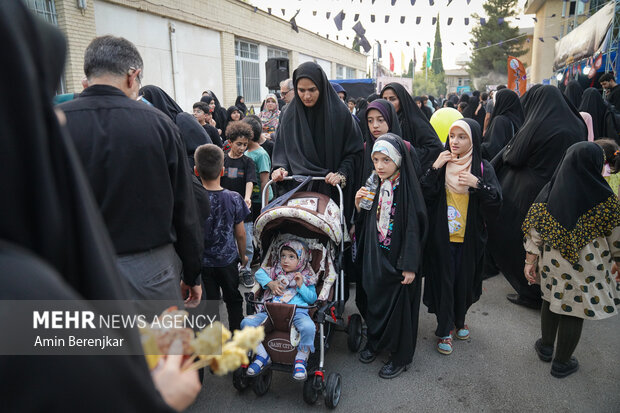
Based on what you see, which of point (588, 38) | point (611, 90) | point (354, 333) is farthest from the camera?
point (588, 38)

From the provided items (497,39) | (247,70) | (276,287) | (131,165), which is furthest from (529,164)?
(497,39)

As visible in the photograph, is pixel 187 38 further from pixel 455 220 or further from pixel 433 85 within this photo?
pixel 433 85

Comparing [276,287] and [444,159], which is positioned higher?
[444,159]

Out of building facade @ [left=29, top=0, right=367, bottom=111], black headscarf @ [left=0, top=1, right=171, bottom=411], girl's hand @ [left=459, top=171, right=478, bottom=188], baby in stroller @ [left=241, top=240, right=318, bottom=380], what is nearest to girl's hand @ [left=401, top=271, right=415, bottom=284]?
baby in stroller @ [left=241, top=240, right=318, bottom=380]

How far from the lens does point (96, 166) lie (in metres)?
1.90

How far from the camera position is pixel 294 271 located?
338cm

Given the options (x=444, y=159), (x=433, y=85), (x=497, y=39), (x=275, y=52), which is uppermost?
(x=497, y=39)

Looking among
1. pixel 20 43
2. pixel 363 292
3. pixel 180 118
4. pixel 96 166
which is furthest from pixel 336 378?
pixel 180 118

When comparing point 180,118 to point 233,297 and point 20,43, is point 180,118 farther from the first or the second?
point 20,43

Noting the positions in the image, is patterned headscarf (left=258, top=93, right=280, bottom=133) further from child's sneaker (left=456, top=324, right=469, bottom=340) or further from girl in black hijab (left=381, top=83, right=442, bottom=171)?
child's sneaker (left=456, top=324, right=469, bottom=340)

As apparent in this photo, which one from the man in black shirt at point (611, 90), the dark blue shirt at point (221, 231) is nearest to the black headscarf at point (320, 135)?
the dark blue shirt at point (221, 231)

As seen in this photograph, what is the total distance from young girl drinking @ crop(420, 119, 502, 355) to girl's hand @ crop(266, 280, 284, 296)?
4.37ft

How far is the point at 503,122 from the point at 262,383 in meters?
4.58

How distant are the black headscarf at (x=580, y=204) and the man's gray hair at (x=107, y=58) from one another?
3.02 m
